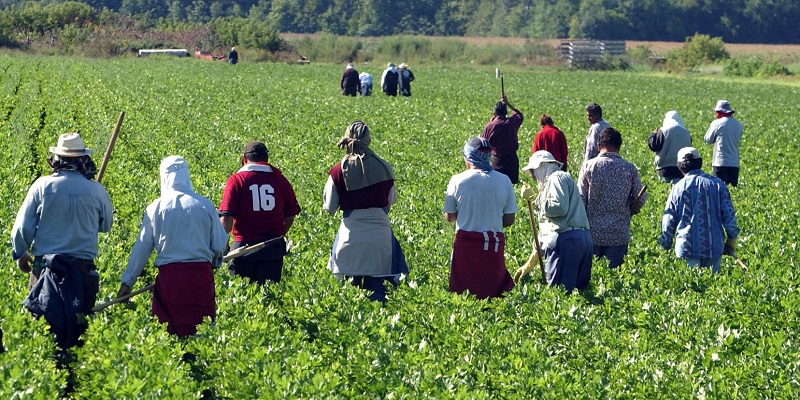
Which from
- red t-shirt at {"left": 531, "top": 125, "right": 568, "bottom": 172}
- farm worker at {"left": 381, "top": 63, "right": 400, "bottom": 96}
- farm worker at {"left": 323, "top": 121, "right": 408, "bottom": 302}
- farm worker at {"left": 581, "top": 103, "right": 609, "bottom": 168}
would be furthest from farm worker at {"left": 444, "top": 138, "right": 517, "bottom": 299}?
farm worker at {"left": 381, "top": 63, "right": 400, "bottom": 96}

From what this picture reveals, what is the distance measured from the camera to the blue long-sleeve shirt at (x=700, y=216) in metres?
9.33

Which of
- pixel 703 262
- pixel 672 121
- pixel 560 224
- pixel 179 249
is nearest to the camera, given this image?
pixel 179 249

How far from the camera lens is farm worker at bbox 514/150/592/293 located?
890 cm

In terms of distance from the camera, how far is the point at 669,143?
46.3 feet

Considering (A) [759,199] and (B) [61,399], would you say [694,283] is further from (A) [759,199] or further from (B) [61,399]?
(A) [759,199]

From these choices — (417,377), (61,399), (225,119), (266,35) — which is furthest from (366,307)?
(266,35)

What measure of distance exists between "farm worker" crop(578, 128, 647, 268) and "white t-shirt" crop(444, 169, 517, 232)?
1.38 m

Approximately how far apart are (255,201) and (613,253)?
3.54 m

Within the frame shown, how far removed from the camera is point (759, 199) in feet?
51.8

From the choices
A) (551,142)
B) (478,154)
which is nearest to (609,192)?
(478,154)

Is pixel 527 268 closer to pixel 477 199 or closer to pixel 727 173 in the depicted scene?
pixel 477 199

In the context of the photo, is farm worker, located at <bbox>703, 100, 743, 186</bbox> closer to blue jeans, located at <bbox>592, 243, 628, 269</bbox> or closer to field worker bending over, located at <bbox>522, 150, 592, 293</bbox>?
blue jeans, located at <bbox>592, 243, 628, 269</bbox>

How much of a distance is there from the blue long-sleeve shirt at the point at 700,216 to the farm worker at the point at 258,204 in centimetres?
332

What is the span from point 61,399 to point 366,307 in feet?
8.08
